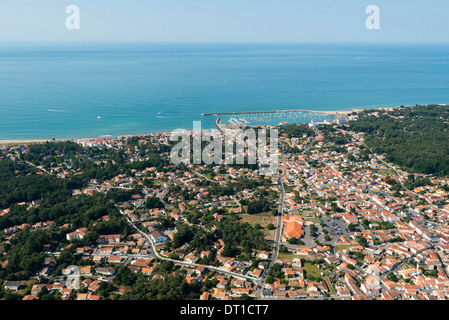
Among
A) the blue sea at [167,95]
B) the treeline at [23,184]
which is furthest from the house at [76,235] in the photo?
the blue sea at [167,95]

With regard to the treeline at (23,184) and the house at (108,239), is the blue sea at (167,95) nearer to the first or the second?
the treeline at (23,184)

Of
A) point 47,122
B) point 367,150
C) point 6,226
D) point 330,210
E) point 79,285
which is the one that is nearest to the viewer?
point 79,285

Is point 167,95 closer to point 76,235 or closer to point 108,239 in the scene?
point 76,235

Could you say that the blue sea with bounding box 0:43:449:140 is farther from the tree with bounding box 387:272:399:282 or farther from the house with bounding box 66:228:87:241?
the tree with bounding box 387:272:399:282

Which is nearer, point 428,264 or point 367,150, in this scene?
point 428,264

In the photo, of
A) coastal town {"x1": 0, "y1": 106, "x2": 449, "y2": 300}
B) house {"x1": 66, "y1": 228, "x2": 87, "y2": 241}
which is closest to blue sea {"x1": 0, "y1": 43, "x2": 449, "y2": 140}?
coastal town {"x1": 0, "y1": 106, "x2": 449, "y2": 300}

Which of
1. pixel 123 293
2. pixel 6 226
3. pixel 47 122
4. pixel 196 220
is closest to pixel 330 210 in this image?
pixel 196 220

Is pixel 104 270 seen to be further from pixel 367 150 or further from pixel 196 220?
pixel 367 150

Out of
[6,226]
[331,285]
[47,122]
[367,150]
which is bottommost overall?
[331,285]
